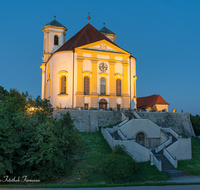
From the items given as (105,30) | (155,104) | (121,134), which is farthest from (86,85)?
(105,30)

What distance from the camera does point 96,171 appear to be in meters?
24.0

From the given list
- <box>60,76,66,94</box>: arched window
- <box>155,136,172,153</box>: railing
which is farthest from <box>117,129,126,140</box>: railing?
<box>60,76,66,94</box>: arched window

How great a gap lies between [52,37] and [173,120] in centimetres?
3028

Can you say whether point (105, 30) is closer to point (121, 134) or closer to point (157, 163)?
point (121, 134)

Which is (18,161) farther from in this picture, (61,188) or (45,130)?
(61,188)

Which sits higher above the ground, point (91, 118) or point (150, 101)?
point (150, 101)

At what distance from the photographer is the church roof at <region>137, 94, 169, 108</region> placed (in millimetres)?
55662

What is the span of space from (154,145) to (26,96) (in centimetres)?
1818

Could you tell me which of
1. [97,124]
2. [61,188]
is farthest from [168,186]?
[97,124]

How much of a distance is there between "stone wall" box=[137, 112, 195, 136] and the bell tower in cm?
2508

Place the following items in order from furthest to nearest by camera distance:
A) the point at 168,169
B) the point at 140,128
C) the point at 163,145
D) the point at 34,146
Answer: the point at 140,128
the point at 163,145
the point at 168,169
the point at 34,146

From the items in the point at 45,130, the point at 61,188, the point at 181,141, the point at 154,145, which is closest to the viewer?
the point at 61,188

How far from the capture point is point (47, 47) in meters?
52.3

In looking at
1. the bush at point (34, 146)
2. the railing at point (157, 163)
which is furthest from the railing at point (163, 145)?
the bush at point (34, 146)
